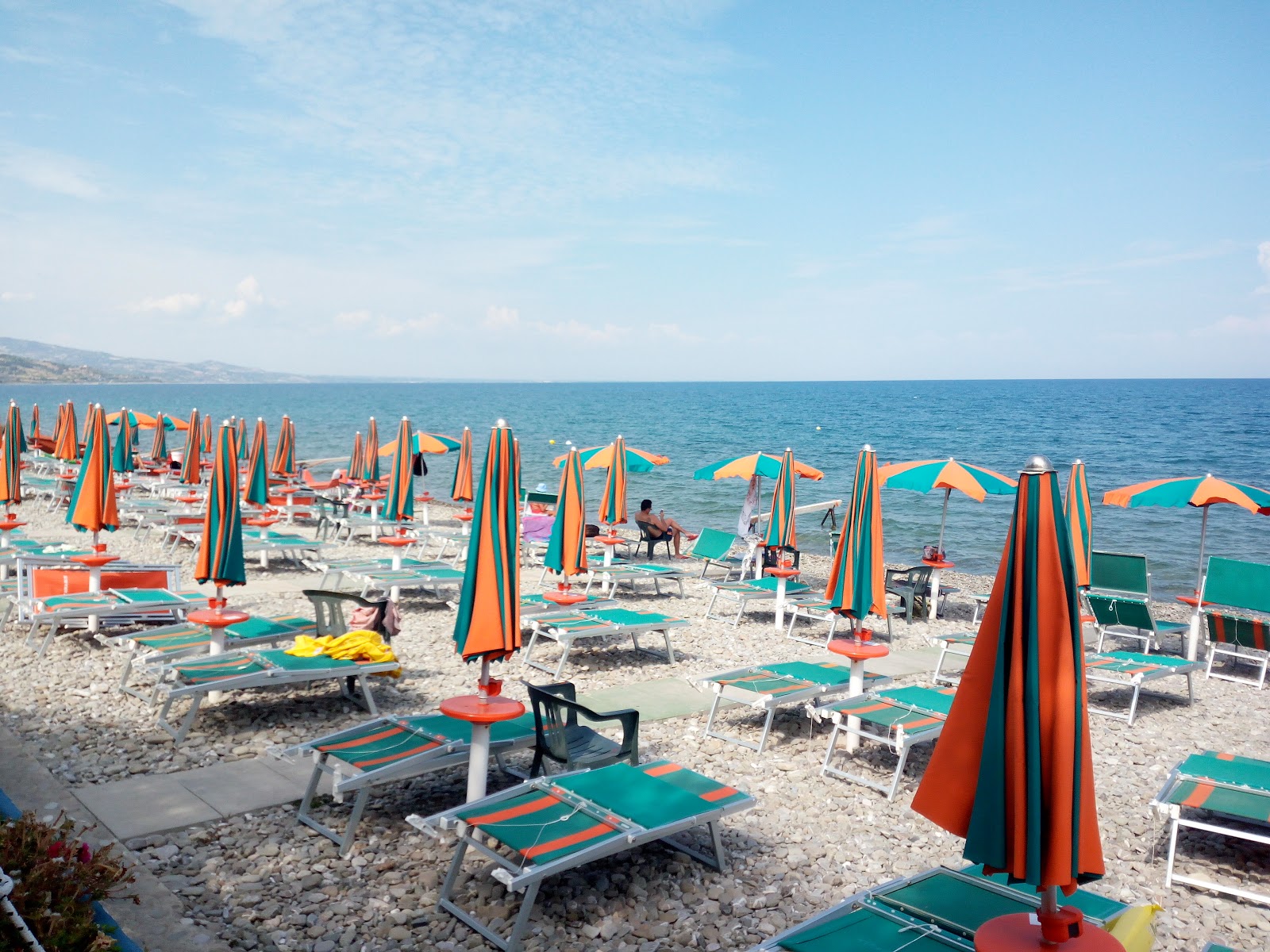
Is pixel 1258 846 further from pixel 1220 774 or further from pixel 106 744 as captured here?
pixel 106 744

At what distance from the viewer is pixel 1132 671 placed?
869cm

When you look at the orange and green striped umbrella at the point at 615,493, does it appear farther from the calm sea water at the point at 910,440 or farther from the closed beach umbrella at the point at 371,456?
the calm sea water at the point at 910,440

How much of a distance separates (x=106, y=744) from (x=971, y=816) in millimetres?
6264

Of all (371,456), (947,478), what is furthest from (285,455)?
(947,478)

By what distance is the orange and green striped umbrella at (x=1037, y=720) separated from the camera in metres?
3.05

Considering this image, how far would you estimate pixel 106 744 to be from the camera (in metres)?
6.75

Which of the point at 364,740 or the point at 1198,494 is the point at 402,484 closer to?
the point at 364,740

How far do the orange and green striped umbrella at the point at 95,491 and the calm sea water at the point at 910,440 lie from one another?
15758mm

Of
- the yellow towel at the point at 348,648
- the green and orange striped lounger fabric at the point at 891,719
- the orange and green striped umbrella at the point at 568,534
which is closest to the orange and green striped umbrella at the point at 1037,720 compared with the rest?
the green and orange striped lounger fabric at the point at 891,719

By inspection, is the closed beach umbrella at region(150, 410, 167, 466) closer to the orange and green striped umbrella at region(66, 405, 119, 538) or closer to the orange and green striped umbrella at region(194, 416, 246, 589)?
the orange and green striped umbrella at region(66, 405, 119, 538)

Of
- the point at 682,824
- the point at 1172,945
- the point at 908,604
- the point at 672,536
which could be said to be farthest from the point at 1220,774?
the point at 672,536

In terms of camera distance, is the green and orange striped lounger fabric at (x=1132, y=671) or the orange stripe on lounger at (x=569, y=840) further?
the green and orange striped lounger fabric at (x=1132, y=671)

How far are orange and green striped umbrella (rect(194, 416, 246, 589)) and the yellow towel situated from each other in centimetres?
77

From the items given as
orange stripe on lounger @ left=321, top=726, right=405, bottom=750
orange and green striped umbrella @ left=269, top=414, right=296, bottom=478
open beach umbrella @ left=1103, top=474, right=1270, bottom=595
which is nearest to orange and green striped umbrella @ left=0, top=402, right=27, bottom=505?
orange and green striped umbrella @ left=269, top=414, right=296, bottom=478
